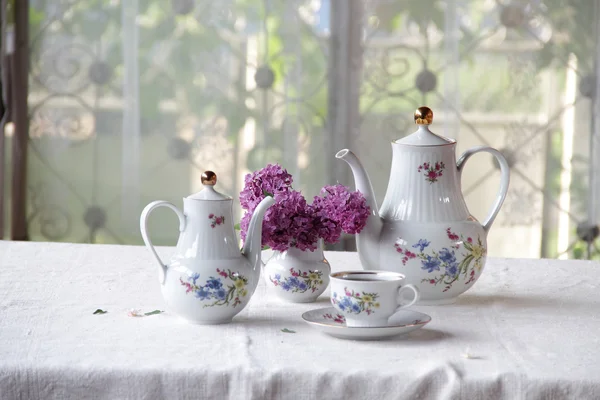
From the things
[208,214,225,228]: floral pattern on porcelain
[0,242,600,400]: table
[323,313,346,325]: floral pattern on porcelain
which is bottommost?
[0,242,600,400]: table

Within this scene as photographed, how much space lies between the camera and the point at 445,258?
3.57 feet

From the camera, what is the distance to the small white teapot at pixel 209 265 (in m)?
0.97

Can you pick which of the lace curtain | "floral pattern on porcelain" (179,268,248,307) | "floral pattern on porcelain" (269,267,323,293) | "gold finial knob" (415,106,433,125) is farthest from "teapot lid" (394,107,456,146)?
the lace curtain

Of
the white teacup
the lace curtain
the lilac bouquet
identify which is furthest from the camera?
the lace curtain

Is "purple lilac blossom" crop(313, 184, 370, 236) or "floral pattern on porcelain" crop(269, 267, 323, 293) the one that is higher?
"purple lilac blossom" crop(313, 184, 370, 236)

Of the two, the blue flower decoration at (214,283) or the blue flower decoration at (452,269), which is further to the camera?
the blue flower decoration at (452,269)

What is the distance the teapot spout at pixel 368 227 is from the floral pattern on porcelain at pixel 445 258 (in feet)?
0.12

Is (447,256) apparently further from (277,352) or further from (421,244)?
(277,352)

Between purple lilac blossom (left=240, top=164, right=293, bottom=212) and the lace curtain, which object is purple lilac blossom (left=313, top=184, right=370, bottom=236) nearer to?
purple lilac blossom (left=240, top=164, right=293, bottom=212)

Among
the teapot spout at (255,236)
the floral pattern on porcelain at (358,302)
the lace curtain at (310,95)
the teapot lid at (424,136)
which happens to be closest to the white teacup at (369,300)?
the floral pattern on porcelain at (358,302)

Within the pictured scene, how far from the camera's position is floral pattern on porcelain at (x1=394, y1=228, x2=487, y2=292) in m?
1.09

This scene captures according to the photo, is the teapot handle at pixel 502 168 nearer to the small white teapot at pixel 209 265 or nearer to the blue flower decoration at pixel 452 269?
the blue flower decoration at pixel 452 269

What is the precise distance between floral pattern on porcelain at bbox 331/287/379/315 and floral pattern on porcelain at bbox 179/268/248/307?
0.43 feet

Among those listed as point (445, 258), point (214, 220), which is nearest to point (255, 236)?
point (214, 220)
